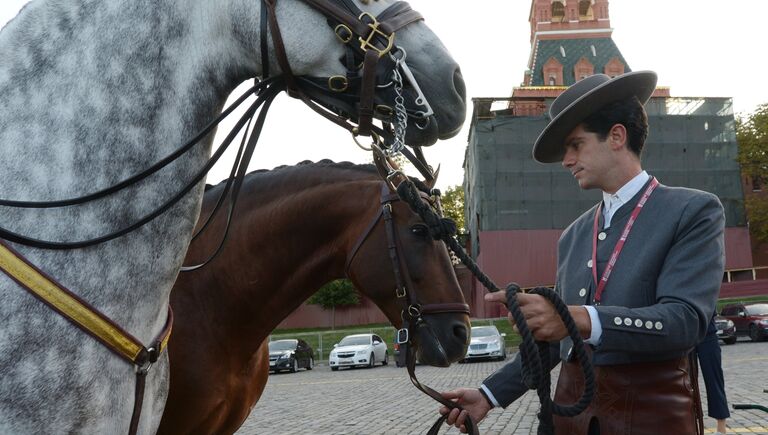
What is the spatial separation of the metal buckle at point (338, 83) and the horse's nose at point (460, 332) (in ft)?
7.31

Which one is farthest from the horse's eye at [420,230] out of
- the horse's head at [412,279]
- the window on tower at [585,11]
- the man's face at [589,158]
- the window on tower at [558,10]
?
the window on tower at [585,11]

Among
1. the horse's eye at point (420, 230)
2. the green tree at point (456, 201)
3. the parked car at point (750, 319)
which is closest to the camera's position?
the horse's eye at point (420, 230)

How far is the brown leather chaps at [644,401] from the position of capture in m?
2.09

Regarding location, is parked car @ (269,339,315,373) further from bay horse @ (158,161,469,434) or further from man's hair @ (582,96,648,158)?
man's hair @ (582,96,648,158)

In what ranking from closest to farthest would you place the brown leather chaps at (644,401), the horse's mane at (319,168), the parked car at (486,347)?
the brown leather chaps at (644,401) → the horse's mane at (319,168) → the parked car at (486,347)

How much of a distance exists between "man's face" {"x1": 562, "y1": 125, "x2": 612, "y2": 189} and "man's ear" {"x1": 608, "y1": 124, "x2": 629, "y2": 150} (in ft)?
0.06

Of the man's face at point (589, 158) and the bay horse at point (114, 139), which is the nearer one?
the bay horse at point (114, 139)

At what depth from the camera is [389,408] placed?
10.9 meters

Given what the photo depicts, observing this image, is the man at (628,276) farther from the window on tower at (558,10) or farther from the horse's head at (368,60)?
the window on tower at (558,10)

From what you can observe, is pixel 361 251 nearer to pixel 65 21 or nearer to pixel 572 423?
pixel 572 423

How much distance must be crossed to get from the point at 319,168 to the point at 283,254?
733 millimetres

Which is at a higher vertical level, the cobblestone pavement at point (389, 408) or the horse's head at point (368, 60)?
the horse's head at point (368, 60)

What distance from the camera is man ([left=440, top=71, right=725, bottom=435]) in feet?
6.53

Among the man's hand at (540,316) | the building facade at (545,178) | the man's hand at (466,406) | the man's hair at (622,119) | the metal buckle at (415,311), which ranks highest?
the building facade at (545,178)
